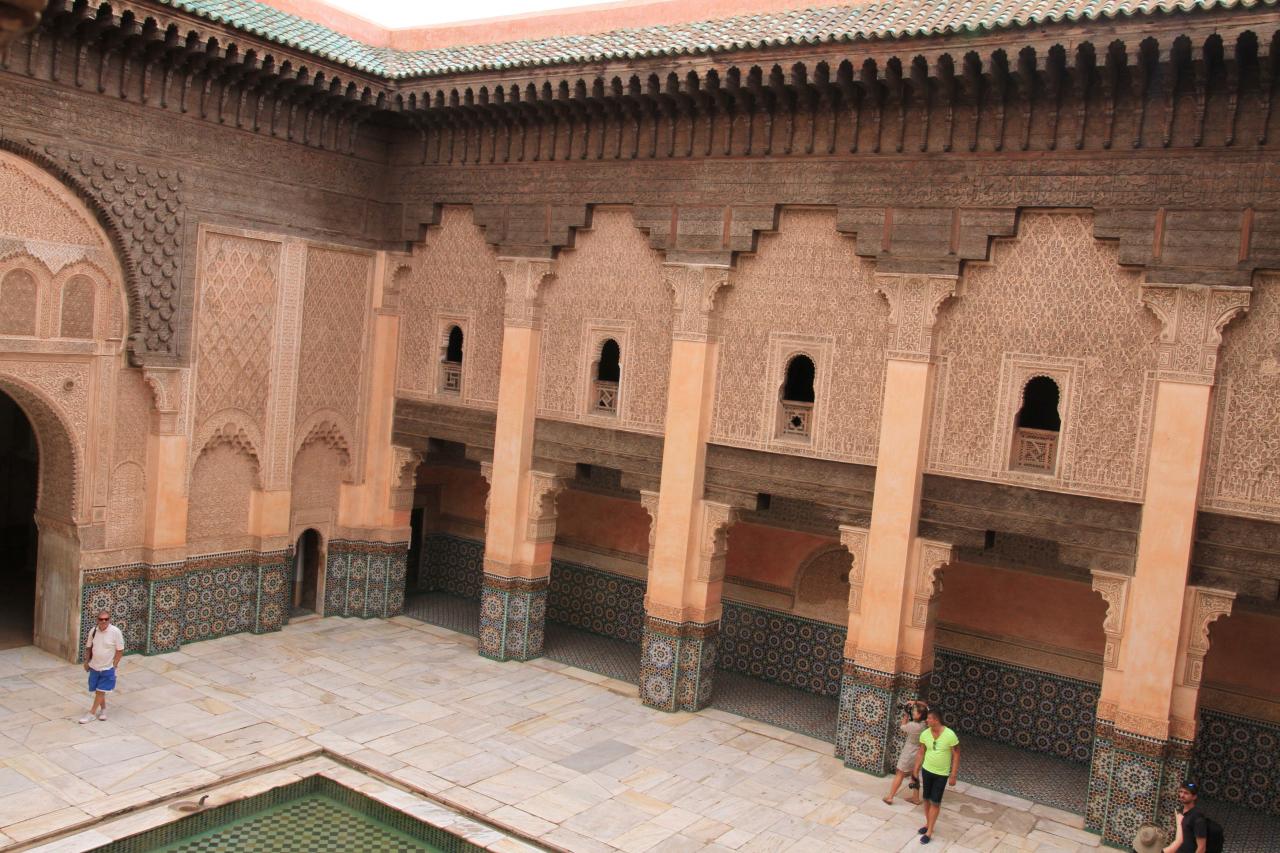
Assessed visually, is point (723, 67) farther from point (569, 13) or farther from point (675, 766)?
point (675, 766)

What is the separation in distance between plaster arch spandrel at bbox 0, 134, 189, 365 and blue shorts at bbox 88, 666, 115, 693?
251cm

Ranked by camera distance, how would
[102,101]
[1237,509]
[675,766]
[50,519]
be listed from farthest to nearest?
[50,519], [102,101], [675,766], [1237,509]

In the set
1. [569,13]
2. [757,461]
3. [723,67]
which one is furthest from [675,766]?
[569,13]

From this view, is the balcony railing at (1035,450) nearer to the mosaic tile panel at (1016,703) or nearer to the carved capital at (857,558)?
the carved capital at (857,558)

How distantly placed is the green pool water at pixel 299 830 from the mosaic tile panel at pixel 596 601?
4.07 meters

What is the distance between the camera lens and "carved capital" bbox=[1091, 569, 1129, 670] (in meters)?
6.89

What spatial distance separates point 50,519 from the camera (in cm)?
882

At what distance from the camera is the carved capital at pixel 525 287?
31.0 feet

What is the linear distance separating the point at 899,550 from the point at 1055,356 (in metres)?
1.68

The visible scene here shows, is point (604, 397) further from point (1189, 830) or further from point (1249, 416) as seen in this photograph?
point (1189, 830)

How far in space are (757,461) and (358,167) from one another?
194 inches

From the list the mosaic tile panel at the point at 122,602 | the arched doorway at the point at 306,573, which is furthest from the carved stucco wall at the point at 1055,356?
the mosaic tile panel at the point at 122,602

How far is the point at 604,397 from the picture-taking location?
367 inches

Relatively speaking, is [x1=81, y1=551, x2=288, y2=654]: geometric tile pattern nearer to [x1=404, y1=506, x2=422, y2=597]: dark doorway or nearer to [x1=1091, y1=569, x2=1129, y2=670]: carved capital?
[x1=404, y1=506, x2=422, y2=597]: dark doorway
